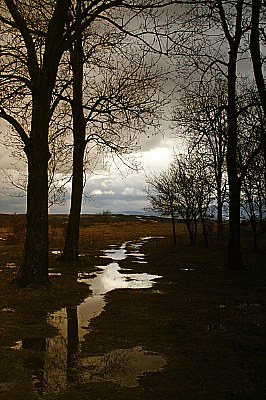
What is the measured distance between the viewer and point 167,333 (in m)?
7.96

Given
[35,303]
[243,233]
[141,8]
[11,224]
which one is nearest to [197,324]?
[35,303]

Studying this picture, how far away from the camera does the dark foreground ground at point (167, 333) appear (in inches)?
208

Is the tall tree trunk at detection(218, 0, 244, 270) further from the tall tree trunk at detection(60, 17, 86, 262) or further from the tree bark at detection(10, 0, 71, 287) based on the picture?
the tree bark at detection(10, 0, 71, 287)

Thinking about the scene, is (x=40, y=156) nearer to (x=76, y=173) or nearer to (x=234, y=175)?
(x=76, y=173)

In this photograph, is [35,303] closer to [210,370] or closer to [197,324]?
[197,324]

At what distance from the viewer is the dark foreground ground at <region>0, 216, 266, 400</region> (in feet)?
17.3

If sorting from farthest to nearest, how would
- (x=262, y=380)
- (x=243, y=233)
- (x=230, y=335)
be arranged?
(x=243, y=233) → (x=230, y=335) → (x=262, y=380)

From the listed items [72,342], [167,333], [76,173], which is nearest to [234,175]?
[76,173]

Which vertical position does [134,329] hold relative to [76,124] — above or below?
below

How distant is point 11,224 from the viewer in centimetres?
3662

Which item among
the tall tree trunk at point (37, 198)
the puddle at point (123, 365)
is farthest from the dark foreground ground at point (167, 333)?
the tall tree trunk at point (37, 198)

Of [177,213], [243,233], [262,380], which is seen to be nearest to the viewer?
[262,380]

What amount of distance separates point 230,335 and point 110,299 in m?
4.21

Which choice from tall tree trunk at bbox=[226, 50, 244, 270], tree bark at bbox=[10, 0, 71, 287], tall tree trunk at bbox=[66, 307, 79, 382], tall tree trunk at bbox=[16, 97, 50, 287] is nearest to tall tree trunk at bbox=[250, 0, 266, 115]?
tall tree trunk at bbox=[226, 50, 244, 270]
